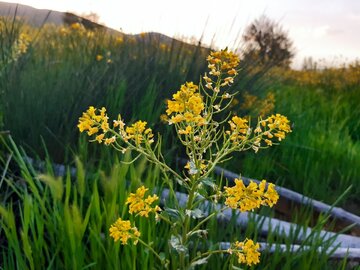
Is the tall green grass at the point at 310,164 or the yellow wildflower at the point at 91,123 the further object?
the tall green grass at the point at 310,164

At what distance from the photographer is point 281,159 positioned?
4242 millimetres

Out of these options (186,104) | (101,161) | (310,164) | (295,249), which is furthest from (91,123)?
(310,164)

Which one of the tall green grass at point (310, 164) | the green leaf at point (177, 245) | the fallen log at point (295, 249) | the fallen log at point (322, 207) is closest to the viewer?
the green leaf at point (177, 245)

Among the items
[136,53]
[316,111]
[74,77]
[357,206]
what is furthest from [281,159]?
[316,111]

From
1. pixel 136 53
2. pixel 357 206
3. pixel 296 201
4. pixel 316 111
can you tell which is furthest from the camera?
pixel 316 111

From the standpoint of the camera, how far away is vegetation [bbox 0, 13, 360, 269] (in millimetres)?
1889

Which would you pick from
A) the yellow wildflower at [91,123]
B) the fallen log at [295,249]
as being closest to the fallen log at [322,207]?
the fallen log at [295,249]

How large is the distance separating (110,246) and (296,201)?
1.86m

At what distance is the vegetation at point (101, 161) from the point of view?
1.89 metres

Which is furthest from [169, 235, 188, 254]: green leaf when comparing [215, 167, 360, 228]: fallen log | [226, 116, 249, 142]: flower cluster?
[215, 167, 360, 228]: fallen log

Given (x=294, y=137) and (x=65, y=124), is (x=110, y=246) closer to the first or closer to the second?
(x=65, y=124)

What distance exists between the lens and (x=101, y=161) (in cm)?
242

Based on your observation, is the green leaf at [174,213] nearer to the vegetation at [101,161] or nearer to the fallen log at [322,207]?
the vegetation at [101,161]

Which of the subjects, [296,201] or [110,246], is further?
[296,201]
